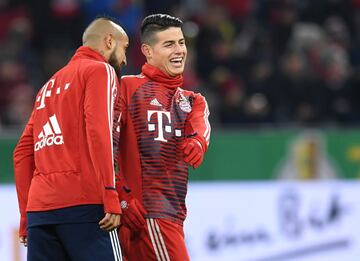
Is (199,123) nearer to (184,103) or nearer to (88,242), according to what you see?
(184,103)

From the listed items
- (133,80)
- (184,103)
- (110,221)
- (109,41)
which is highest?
(109,41)

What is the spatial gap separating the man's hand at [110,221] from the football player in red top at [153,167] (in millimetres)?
449

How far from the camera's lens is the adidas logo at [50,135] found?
19.7ft

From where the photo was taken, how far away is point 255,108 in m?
12.5

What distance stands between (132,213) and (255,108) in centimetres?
639

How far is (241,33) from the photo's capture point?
14.3 metres

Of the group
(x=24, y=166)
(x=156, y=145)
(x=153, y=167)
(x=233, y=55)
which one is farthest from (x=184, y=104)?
(x=233, y=55)

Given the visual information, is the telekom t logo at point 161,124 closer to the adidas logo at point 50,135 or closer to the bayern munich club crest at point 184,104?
the bayern munich club crest at point 184,104

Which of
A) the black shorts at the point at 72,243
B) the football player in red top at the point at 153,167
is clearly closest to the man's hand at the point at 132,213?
the football player in red top at the point at 153,167

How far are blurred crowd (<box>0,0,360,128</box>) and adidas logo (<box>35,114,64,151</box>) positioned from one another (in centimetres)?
572

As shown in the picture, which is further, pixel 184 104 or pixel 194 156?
pixel 184 104

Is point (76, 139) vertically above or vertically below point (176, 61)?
below

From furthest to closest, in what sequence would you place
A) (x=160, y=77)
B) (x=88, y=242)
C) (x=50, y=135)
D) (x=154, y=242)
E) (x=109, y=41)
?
(x=160, y=77), (x=154, y=242), (x=109, y=41), (x=50, y=135), (x=88, y=242)

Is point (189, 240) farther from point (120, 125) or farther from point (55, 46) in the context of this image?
point (120, 125)
